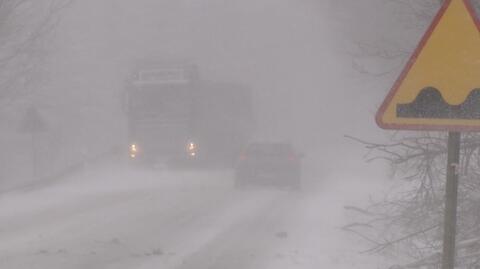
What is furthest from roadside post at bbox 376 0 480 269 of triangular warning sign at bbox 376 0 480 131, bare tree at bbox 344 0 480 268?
bare tree at bbox 344 0 480 268

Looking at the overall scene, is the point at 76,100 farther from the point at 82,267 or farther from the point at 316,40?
the point at 82,267

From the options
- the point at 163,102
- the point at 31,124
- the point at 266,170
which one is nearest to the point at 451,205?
the point at 266,170

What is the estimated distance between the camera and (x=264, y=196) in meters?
21.8

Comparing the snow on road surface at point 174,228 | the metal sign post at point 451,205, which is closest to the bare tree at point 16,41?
the snow on road surface at point 174,228

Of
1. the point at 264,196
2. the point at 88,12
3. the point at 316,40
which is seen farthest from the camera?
the point at 88,12

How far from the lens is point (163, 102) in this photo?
95.5ft

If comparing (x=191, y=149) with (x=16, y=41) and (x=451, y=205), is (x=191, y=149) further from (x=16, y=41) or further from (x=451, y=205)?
(x=451, y=205)

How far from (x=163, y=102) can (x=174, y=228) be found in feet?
48.3

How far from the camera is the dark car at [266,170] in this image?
2402 centimetres

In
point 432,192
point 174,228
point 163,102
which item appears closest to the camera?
point 432,192

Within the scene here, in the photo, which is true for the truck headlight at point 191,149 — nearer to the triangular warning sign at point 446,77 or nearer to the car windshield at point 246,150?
the car windshield at point 246,150

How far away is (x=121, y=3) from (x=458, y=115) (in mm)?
61305

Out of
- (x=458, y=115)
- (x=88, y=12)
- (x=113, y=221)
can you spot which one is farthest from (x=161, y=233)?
(x=88, y=12)

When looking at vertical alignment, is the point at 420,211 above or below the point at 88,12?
below
